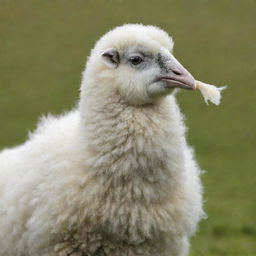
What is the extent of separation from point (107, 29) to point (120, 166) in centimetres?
2074

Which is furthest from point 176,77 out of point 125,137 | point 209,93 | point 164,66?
point 125,137

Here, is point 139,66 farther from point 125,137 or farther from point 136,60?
point 125,137

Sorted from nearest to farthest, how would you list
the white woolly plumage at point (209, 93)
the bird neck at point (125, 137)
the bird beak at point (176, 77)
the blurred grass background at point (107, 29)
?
the bird beak at point (176, 77) → the bird neck at point (125, 137) → the white woolly plumage at point (209, 93) → the blurred grass background at point (107, 29)

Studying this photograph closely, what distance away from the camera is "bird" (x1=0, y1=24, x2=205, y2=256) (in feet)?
22.0

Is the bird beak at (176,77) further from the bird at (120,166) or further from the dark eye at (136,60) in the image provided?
the dark eye at (136,60)

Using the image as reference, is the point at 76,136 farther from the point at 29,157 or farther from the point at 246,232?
the point at 246,232

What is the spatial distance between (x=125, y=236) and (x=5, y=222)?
43.8 inches

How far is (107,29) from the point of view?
27.1 meters

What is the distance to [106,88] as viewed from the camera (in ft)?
22.1

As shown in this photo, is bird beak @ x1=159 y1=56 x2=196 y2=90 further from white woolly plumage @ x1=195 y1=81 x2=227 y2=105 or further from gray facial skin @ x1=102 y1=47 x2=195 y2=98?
white woolly plumage @ x1=195 y1=81 x2=227 y2=105

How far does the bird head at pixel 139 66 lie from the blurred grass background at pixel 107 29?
13.0m

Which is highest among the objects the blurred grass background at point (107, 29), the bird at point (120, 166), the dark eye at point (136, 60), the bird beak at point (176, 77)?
the blurred grass background at point (107, 29)

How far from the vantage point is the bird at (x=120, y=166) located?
6.70m

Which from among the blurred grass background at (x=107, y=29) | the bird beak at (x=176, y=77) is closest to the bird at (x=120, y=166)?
the bird beak at (x=176, y=77)
